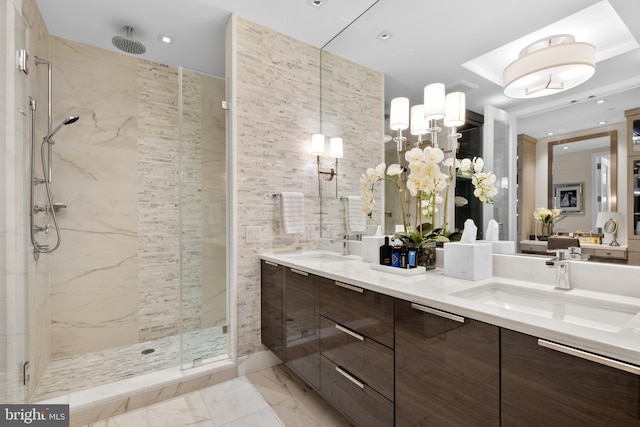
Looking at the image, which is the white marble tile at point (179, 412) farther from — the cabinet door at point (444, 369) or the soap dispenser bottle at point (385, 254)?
the soap dispenser bottle at point (385, 254)

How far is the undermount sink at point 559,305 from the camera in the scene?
972mm

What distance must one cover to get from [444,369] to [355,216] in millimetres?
1451

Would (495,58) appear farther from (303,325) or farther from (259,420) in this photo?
(259,420)

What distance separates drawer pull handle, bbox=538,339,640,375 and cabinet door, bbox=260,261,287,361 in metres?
1.51

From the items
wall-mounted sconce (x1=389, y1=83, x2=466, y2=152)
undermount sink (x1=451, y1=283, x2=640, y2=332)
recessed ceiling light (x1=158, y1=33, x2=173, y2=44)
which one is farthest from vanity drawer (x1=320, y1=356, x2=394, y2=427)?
recessed ceiling light (x1=158, y1=33, x2=173, y2=44)

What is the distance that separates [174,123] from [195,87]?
3.06ft

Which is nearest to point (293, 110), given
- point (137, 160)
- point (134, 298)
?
point (137, 160)

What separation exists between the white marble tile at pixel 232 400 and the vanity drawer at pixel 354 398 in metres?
0.53

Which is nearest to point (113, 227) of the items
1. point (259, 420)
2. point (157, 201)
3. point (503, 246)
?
point (157, 201)

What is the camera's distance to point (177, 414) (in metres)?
1.79

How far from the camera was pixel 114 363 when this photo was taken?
2.33 metres

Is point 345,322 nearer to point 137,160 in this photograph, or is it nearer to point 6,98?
point 6,98

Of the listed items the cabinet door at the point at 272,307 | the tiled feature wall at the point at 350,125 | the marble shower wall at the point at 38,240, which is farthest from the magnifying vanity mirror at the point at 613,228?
the marble shower wall at the point at 38,240

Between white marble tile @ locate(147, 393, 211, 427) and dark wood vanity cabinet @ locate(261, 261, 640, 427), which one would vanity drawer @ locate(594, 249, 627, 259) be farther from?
white marble tile @ locate(147, 393, 211, 427)
